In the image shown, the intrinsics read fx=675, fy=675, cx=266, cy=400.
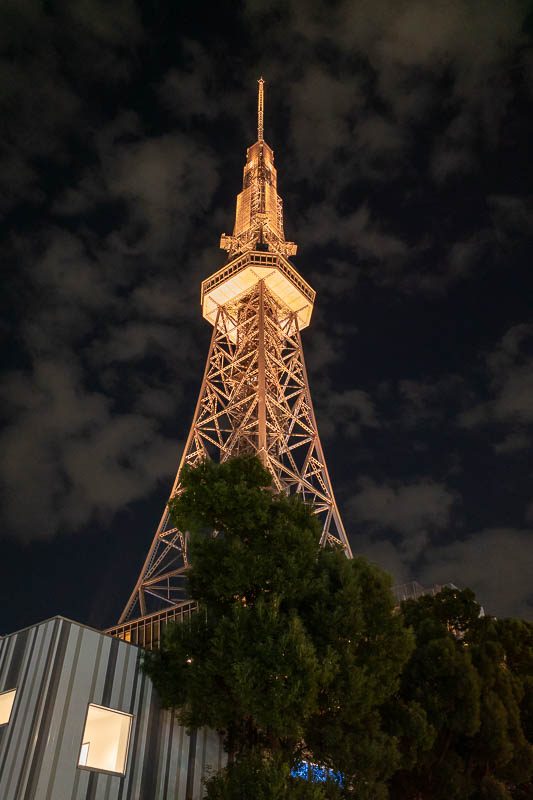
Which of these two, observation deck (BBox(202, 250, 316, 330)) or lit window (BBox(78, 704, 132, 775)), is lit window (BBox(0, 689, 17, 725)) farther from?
observation deck (BBox(202, 250, 316, 330))

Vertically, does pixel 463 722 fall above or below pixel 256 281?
below

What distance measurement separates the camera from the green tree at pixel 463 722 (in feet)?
44.4

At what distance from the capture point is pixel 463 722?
13414 millimetres

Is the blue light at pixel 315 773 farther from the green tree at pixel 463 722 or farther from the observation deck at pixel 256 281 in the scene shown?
the observation deck at pixel 256 281

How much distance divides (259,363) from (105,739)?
23.7m

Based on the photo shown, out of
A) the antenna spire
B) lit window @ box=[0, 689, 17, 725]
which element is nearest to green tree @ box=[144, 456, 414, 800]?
lit window @ box=[0, 689, 17, 725]

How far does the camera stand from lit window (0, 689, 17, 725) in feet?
40.6

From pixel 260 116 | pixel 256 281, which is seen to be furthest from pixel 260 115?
pixel 256 281

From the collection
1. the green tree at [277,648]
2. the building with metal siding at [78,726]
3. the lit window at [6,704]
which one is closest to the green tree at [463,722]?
the green tree at [277,648]

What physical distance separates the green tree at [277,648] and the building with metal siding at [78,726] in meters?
0.66

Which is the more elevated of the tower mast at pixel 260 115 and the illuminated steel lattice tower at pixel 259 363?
the tower mast at pixel 260 115

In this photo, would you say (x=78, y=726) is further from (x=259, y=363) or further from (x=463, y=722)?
(x=259, y=363)

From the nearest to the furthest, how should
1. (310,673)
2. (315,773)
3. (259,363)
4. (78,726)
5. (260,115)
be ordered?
(310,673)
(78,726)
(315,773)
(259,363)
(260,115)

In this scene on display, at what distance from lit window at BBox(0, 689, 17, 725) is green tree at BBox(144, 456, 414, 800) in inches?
98.9
